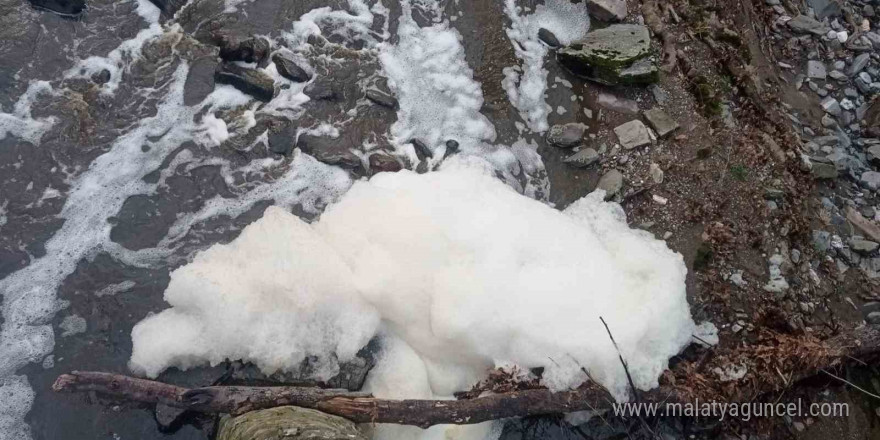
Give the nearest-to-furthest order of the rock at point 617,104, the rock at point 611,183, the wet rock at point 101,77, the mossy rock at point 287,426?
the mossy rock at point 287,426, the rock at point 611,183, the wet rock at point 101,77, the rock at point 617,104

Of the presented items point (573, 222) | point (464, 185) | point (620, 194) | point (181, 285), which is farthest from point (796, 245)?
point (181, 285)

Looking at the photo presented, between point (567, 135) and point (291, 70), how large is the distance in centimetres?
272

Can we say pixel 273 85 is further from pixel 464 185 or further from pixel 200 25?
pixel 464 185

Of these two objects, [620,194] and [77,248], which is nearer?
[77,248]

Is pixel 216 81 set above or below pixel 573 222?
above

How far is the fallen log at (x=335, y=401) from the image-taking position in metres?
4.09

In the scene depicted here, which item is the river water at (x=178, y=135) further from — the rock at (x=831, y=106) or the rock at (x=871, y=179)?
the rock at (x=871, y=179)

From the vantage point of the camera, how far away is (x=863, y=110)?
21.2 feet

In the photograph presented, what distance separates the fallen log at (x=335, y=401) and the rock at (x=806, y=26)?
508 cm

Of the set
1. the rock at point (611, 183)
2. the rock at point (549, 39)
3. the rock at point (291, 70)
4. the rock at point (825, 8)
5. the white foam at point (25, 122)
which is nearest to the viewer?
the white foam at point (25, 122)

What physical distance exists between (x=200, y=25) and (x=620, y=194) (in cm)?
438

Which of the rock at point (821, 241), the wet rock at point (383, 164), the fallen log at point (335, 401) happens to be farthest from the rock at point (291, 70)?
the rock at point (821, 241)

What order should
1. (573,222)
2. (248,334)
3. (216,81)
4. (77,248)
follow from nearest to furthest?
(248,334), (77,248), (573,222), (216,81)

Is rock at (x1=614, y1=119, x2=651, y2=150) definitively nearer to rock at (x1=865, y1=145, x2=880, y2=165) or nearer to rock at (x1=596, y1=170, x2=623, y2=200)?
rock at (x1=596, y1=170, x2=623, y2=200)
